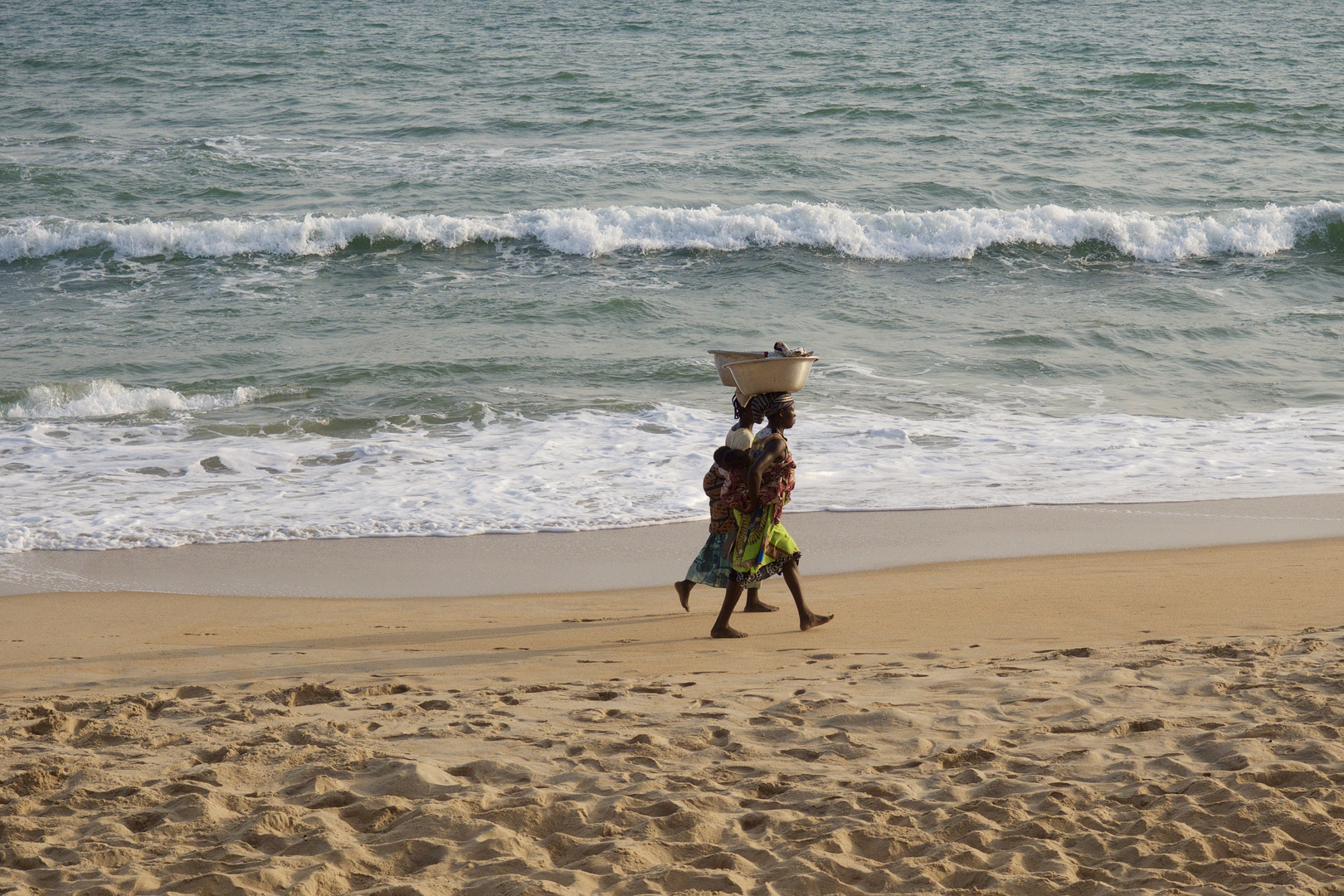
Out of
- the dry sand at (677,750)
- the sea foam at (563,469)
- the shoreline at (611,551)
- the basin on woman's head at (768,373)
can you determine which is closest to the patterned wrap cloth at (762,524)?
the basin on woman's head at (768,373)

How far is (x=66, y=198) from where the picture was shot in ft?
59.0

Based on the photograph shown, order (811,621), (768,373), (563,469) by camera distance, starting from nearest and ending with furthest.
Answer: (768,373)
(811,621)
(563,469)

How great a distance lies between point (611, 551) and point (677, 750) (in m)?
3.23

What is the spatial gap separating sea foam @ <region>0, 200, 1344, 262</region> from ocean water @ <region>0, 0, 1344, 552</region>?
6cm

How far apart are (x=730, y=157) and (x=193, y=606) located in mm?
15353

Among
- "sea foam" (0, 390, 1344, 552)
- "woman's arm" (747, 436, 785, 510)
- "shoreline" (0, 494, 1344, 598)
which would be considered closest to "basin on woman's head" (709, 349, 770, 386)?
"woman's arm" (747, 436, 785, 510)

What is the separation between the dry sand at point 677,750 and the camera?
312 cm

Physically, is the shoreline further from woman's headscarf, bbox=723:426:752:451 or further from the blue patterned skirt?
woman's headscarf, bbox=723:426:752:451

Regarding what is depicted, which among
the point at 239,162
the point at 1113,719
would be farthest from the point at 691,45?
the point at 1113,719

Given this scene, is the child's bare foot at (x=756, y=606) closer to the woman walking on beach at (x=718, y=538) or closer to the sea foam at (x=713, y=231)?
the woman walking on beach at (x=718, y=538)

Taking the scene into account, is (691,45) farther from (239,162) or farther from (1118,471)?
(1118,471)

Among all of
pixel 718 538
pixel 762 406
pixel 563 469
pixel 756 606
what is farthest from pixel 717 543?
pixel 563 469

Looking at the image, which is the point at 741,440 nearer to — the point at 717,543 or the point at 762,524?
the point at 762,524

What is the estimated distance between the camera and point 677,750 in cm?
387
